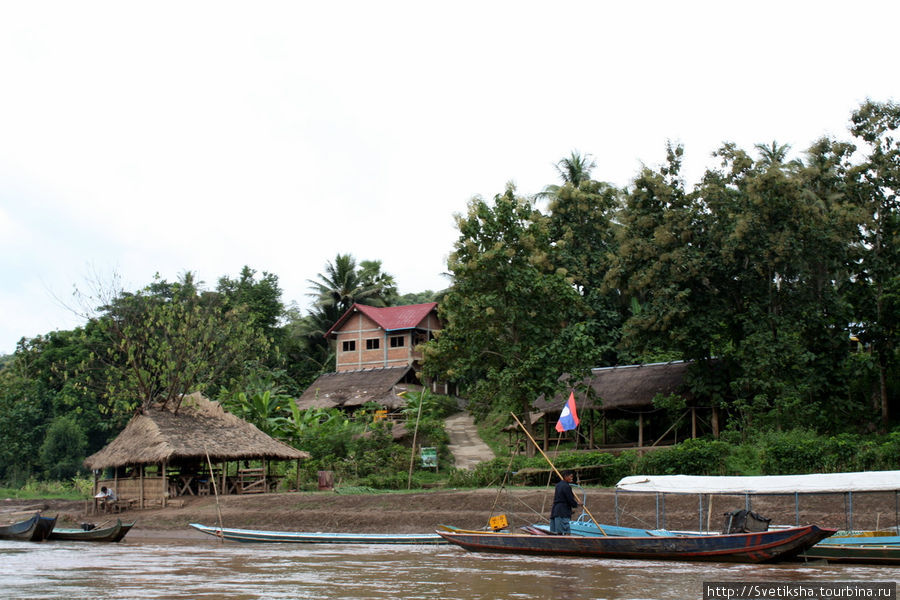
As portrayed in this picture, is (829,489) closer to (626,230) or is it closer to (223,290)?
(626,230)

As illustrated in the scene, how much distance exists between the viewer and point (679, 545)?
43.5 feet

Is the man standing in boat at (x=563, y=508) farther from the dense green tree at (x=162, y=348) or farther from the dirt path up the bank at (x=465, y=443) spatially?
the dense green tree at (x=162, y=348)

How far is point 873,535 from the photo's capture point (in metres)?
14.4

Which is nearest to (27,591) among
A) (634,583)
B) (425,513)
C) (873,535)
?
(634,583)

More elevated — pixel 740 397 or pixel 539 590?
pixel 740 397

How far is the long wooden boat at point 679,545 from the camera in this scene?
496 inches

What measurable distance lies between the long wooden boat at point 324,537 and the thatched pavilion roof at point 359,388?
18.9 meters

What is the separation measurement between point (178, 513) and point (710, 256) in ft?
61.1

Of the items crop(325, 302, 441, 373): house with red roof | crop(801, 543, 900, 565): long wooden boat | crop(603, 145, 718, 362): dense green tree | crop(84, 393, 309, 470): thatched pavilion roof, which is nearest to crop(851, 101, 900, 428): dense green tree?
crop(603, 145, 718, 362): dense green tree

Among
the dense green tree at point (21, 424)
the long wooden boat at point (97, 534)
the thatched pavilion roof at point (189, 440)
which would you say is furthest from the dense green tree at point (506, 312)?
the dense green tree at point (21, 424)

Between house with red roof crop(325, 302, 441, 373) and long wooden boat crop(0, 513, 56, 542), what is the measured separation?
24115 millimetres

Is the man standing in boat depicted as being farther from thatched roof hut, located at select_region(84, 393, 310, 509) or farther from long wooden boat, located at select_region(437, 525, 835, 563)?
thatched roof hut, located at select_region(84, 393, 310, 509)

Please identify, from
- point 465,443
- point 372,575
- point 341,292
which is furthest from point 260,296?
point 372,575

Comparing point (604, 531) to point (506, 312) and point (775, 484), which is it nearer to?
point (775, 484)
